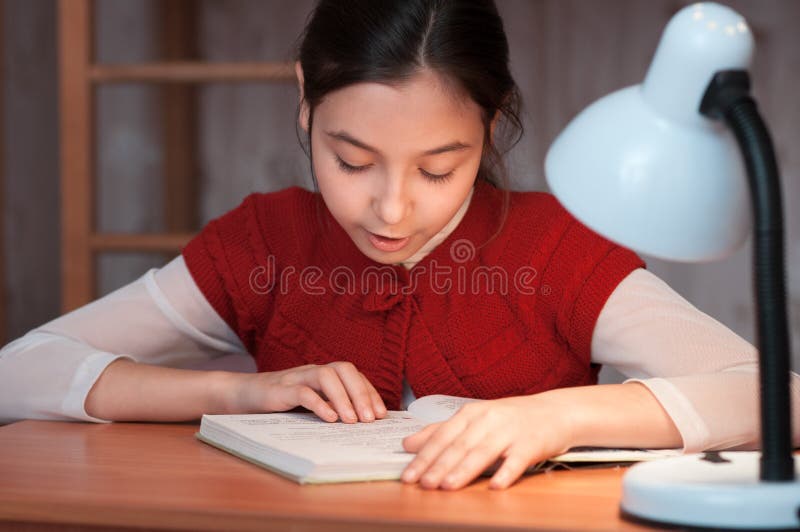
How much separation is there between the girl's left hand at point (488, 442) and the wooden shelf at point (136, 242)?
5.08ft

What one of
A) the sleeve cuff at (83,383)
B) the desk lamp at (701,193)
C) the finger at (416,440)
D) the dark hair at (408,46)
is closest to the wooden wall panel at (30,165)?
the sleeve cuff at (83,383)

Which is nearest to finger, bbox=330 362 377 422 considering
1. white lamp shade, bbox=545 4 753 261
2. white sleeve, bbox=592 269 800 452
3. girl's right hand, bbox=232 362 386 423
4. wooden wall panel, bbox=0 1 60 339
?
girl's right hand, bbox=232 362 386 423

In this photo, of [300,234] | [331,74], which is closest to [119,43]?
[300,234]

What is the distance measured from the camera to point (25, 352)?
1355mm

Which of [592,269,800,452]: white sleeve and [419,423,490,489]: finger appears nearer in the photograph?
[419,423,490,489]: finger

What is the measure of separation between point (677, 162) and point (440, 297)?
63cm

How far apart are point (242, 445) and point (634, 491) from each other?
401mm

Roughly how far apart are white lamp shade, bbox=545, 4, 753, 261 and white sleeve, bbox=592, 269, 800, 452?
303mm

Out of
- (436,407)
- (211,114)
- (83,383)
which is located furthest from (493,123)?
(211,114)

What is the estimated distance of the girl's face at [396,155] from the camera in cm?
113

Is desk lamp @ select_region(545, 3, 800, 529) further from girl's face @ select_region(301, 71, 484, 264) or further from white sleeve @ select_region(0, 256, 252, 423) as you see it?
white sleeve @ select_region(0, 256, 252, 423)

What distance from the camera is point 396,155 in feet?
3.67

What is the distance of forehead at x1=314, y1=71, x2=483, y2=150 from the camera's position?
1.13 meters

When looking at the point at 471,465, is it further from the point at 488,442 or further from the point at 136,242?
the point at 136,242
